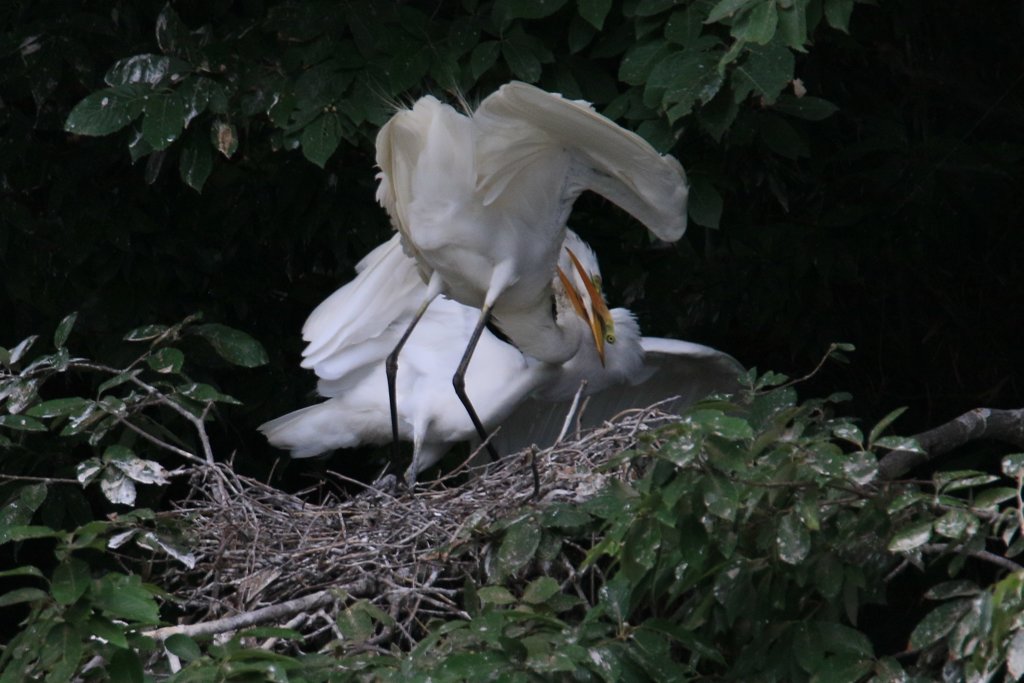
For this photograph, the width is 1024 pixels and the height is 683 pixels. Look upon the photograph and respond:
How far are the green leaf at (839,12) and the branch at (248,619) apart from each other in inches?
59.8

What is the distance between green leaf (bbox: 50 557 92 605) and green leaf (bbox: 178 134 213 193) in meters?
1.78

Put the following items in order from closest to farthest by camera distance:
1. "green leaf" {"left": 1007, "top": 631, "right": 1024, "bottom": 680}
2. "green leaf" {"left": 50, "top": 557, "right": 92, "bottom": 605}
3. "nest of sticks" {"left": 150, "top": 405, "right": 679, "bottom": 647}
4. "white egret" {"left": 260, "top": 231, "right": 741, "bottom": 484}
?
"green leaf" {"left": 1007, "top": 631, "right": 1024, "bottom": 680} < "green leaf" {"left": 50, "top": 557, "right": 92, "bottom": 605} < "nest of sticks" {"left": 150, "top": 405, "right": 679, "bottom": 647} < "white egret" {"left": 260, "top": 231, "right": 741, "bottom": 484}

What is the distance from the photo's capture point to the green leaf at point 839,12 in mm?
3104

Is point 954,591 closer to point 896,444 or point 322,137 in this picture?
point 896,444

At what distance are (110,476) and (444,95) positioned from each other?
144 cm

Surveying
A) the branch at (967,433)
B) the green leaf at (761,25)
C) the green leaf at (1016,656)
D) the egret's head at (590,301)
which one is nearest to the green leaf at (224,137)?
the egret's head at (590,301)

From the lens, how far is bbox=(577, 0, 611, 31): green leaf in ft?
11.3

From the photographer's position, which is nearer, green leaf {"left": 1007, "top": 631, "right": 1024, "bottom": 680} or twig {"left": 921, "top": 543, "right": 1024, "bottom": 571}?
green leaf {"left": 1007, "top": 631, "right": 1024, "bottom": 680}

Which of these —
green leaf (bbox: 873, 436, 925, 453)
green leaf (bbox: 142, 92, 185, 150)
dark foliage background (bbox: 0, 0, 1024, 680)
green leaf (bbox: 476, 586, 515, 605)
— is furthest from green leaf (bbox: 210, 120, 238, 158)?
green leaf (bbox: 873, 436, 925, 453)

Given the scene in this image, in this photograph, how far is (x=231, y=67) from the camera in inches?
153

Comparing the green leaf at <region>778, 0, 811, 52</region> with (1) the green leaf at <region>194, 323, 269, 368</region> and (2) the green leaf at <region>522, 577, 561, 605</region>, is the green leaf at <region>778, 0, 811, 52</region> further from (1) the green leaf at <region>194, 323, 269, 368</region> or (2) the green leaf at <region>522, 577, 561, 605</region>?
(1) the green leaf at <region>194, 323, 269, 368</region>

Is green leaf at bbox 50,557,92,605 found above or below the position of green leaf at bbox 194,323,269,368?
above

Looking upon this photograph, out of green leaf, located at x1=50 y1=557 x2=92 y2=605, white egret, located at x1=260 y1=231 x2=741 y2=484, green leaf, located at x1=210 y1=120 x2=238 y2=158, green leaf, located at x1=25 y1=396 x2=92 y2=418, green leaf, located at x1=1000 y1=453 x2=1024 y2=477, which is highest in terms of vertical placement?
green leaf, located at x1=210 y1=120 x2=238 y2=158

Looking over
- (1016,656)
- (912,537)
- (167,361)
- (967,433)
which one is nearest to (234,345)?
(167,361)
